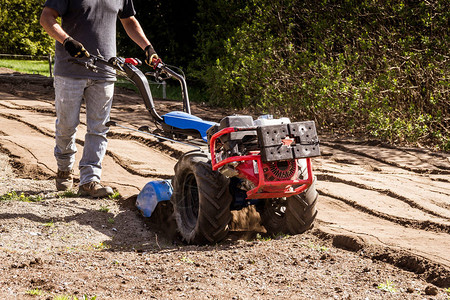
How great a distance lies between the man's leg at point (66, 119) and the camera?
5.86 metres

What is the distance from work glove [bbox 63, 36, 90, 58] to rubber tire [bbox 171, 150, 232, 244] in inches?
51.9

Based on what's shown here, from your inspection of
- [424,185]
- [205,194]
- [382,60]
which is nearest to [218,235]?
[205,194]

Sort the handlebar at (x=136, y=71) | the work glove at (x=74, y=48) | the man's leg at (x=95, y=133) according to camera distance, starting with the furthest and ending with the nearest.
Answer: the man's leg at (x=95, y=133), the work glove at (x=74, y=48), the handlebar at (x=136, y=71)

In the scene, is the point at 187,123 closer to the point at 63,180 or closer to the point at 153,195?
the point at 153,195

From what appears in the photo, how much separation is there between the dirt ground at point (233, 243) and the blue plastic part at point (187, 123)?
34.5 inches

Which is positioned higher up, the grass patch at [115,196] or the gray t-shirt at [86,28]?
the gray t-shirt at [86,28]

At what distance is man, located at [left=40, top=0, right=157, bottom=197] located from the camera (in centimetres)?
578

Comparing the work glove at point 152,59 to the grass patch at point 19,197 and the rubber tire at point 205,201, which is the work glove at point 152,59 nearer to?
the rubber tire at point 205,201

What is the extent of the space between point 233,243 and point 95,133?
2.11 meters

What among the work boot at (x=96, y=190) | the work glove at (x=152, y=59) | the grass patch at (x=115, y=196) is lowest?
the grass patch at (x=115, y=196)

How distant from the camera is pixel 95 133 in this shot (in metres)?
6.11

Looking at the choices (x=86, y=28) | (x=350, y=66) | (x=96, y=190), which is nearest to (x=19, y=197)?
(x=96, y=190)

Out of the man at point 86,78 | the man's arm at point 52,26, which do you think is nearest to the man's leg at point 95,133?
the man at point 86,78

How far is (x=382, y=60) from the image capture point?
36.1ft
